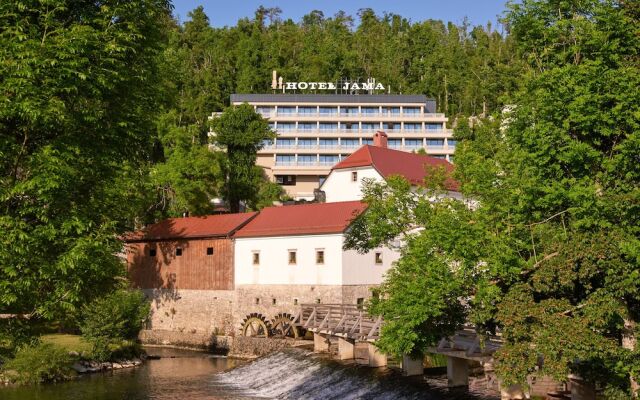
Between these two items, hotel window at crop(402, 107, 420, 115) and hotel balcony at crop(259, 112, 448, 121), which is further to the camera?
hotel window at crop(402, 107, 420, 115)

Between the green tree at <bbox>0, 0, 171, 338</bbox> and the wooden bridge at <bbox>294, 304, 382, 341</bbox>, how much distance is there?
15806mm

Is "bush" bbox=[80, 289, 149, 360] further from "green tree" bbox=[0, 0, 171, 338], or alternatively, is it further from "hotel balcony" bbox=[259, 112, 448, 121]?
"hotel balcony" bbox=[259, 112, 448, 121]

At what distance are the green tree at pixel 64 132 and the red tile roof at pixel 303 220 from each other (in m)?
27.6

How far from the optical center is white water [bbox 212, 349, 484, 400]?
24.8m

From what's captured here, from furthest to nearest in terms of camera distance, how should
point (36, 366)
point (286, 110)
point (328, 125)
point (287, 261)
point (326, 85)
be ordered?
point (326, 85)
point (328, 125)
point (286, 110)
point (287, 261)
point (36, 366)

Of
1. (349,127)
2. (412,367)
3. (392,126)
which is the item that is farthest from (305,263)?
(392,126)

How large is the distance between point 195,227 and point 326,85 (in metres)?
60.3

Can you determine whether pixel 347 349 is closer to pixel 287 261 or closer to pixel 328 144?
pixel 287 261

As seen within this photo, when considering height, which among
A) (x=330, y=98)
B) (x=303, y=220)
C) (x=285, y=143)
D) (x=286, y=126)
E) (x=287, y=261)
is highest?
(x=330, y=98)

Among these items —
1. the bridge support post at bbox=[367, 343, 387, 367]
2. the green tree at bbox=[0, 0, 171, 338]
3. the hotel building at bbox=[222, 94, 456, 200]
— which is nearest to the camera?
the green tree at bbox=[0, 0, 171, 338]

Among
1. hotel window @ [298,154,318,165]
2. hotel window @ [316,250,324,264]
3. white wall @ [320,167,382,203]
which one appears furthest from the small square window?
hotel window @ [298,154,318,165]

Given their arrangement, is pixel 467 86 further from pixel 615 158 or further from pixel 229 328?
pixel 615 158

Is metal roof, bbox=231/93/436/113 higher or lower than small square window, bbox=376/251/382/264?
higher

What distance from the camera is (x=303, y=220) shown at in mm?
44125
